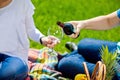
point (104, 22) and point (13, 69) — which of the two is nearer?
point (13, 69)

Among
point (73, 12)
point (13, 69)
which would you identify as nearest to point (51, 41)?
point (13, 69)

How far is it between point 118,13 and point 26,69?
0.79 metres

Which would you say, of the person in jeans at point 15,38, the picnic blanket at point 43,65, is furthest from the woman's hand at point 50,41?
the picnic blanket at point 43,65

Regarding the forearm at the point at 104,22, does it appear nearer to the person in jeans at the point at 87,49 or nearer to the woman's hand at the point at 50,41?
the person in jeans at the point at 87,49

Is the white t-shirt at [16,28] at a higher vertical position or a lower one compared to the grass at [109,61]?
higher

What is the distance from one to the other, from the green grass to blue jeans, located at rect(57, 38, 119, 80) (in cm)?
71

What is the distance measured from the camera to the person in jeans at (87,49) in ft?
10.4

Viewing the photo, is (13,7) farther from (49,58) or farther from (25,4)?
(49,58)

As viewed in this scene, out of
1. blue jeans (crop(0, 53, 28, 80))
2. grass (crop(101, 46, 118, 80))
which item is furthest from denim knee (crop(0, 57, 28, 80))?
grass (crop(101, 46, 118, 80))

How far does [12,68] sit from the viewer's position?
2881 millimetres

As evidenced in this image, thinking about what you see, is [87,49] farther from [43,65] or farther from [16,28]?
[16,28]

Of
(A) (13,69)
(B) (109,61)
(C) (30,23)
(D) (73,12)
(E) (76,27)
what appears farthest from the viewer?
(D) (73,12)

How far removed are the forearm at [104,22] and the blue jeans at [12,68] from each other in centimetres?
60

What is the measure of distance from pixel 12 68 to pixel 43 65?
1.36 feet
